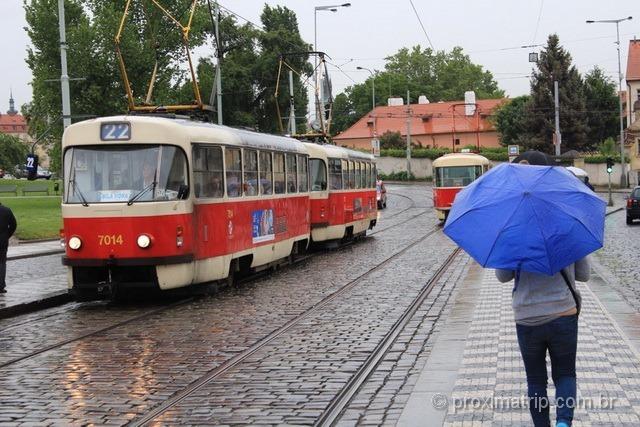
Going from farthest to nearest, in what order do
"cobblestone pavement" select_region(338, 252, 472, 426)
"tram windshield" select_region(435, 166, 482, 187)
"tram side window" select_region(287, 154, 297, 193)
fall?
"tram windshield" select_region(435, 166, 482, 187) → "tram side window" select_region(287, 154, 297, 193) → "cobblestone pavement" select_region(338, 252, 472, 426)

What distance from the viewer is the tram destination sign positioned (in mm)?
14141

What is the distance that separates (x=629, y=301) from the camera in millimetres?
13453

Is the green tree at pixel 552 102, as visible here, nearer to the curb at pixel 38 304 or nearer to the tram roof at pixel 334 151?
the tram roof at pixel 334 151

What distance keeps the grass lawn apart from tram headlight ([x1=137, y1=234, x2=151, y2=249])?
18812 millimetres

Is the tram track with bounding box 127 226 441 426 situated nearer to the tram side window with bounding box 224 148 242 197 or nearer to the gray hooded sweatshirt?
the tram side window with bounding box 224 148 242 197

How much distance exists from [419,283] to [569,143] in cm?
7175

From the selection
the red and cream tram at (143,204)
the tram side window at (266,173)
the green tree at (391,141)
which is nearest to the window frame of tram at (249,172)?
the tram side window at (266,173)

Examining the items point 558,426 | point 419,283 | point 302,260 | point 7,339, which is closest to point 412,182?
point 302,260

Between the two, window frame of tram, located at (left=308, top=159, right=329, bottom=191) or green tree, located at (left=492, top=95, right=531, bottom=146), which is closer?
window frame of tram, located at (left=308, top=159, right=329, bottom=191)

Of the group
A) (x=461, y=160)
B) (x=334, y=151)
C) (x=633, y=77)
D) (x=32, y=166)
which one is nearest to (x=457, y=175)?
(x=461, y=160)

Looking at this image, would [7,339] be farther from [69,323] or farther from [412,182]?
[412,182]

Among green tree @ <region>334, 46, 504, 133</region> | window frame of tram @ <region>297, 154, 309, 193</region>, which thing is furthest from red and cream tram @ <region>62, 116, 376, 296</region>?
green tree @ <region>334, 46, 504, 133</region>

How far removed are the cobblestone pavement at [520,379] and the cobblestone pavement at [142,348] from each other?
1.38m

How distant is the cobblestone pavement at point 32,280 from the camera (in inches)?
591
